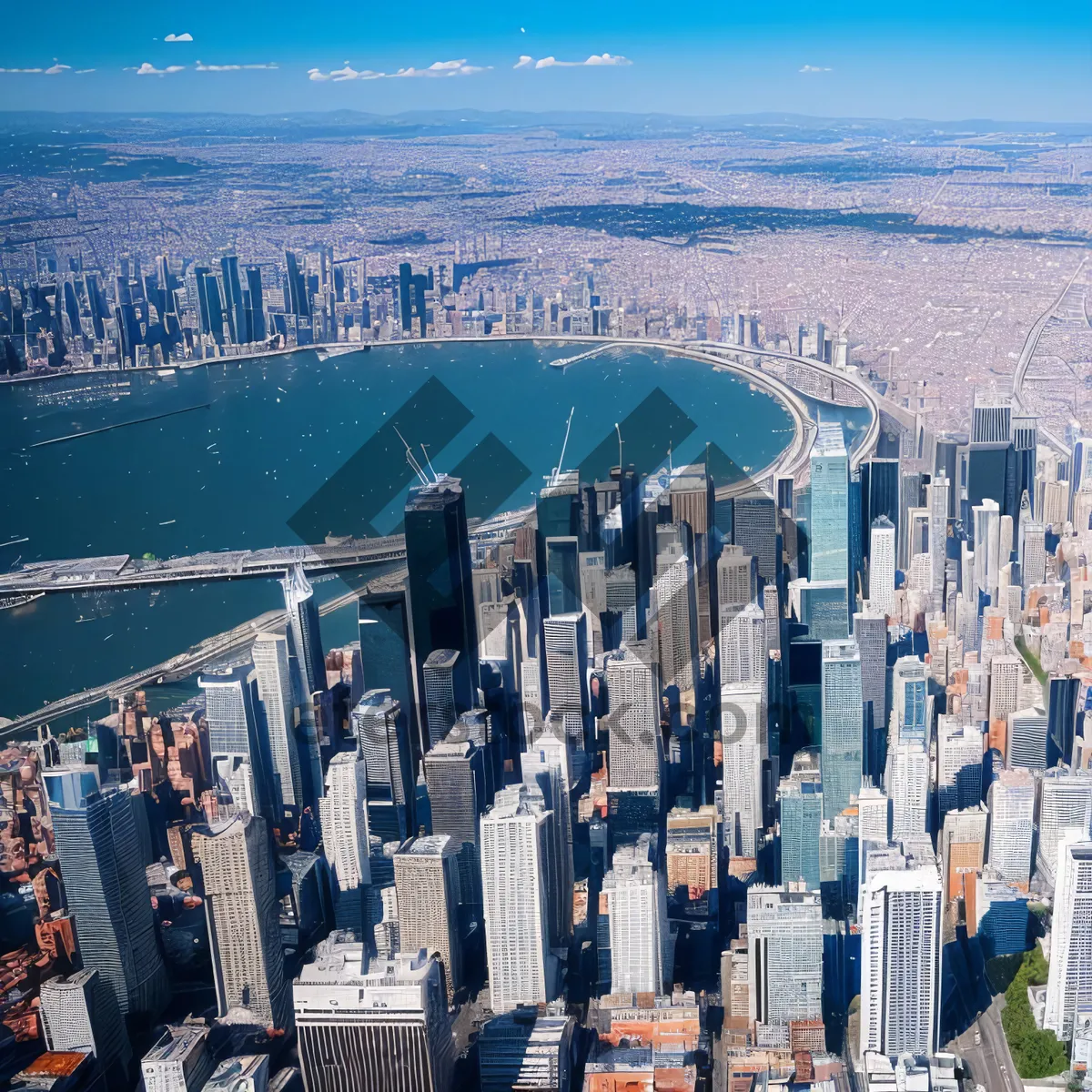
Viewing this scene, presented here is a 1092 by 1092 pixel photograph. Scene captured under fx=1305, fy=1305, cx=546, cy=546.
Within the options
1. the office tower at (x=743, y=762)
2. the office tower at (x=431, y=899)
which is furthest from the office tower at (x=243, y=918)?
A: the office tower at (x=743, y=762)

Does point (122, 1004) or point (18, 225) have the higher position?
point (18, 225)

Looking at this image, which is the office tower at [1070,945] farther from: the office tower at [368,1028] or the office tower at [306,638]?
the office tower at [306,638]

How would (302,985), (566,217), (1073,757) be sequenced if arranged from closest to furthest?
(302,985)
(1073,757)
(566,217)

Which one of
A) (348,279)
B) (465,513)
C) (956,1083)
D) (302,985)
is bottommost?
(956,1083)

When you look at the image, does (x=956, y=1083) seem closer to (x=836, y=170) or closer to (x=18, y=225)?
(x=18, y=225)

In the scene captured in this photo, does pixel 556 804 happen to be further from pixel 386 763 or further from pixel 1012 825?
pixel 1012 825

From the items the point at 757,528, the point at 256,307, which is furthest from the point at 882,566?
the point at 256,307

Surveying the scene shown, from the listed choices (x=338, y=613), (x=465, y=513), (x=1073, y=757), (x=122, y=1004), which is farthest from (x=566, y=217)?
(x=122, y=1004)

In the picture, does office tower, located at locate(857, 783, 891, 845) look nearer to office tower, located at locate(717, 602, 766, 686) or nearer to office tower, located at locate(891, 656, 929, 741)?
office tower, located at locate(891, 656, 929, 741)
